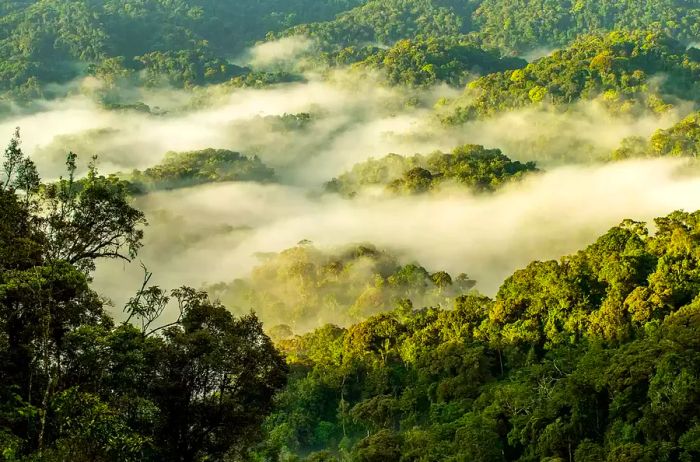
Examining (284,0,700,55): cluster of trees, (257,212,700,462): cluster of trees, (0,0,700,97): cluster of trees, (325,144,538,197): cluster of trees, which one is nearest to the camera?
(257,212,700,462): cluster of trees

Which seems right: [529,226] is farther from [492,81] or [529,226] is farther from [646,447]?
[646,447]

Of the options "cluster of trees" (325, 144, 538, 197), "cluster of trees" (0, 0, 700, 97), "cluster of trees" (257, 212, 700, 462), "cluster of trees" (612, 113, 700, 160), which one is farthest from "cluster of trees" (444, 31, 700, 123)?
"cluster of trees" (257, 212, 700, 462)

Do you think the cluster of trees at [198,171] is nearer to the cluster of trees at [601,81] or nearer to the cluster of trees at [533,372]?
the cluster of trees at [601,81]

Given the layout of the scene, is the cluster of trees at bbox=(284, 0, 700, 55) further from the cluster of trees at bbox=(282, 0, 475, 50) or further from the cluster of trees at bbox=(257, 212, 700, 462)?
the cluster of trees at bbox=(257, 212, 700, 462)

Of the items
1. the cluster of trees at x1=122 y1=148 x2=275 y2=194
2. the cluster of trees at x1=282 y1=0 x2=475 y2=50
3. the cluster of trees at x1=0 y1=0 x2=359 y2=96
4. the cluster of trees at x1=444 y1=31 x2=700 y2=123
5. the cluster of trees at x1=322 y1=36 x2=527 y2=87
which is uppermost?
the cluster of trees at x1=282 y1=0 x2=475 y2=50

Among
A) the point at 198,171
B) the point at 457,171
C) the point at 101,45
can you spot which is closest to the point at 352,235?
the point at 457,171

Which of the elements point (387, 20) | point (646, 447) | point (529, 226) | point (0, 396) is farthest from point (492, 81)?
point (0, 396)
